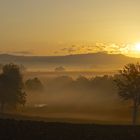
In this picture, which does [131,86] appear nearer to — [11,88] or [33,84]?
[11,88]

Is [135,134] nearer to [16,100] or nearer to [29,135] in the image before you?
[29,135]

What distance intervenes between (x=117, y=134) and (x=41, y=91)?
16882 centimetres

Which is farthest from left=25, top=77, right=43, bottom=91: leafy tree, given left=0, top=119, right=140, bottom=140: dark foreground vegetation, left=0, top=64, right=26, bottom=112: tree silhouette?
left=0, top=119, right=140, bottom=140: dark foreground vegetation

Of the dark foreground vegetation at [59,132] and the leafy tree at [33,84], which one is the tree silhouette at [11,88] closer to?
the dark foreground vegetation at [59,132]

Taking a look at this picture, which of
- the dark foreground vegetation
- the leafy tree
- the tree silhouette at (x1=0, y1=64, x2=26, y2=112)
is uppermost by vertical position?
the leafy tree

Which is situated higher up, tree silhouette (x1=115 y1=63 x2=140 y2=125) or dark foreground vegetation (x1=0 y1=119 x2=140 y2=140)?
tree silhouette (x1=115 y1=63 x2=140 y2=125)

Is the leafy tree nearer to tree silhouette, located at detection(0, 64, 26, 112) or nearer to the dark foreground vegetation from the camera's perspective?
tree silhouette, located at detection(0, 64, 26, 112)

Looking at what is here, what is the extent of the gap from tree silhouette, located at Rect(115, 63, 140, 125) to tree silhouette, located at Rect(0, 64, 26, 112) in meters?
21.2

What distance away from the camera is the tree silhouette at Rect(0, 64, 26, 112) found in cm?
8731

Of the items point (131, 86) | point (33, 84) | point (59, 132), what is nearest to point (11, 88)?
point (131, 86)

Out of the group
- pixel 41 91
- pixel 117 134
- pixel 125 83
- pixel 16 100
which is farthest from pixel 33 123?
pixel 41 91

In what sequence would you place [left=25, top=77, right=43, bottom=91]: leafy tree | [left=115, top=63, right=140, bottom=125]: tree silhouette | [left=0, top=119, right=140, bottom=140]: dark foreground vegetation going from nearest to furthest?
[left=0, top=119, right=140, bottom=140]: dark foreground vegetation < [left=115, top=63, right=140, bottom=125]: tree silhouette < [left=25, top=77, right=43, bottom=91]: leafy tree

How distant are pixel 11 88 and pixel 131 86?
24.5m

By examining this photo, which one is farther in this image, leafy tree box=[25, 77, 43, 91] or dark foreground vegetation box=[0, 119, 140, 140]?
leafy tree box=[25, 77, 43, 91]
